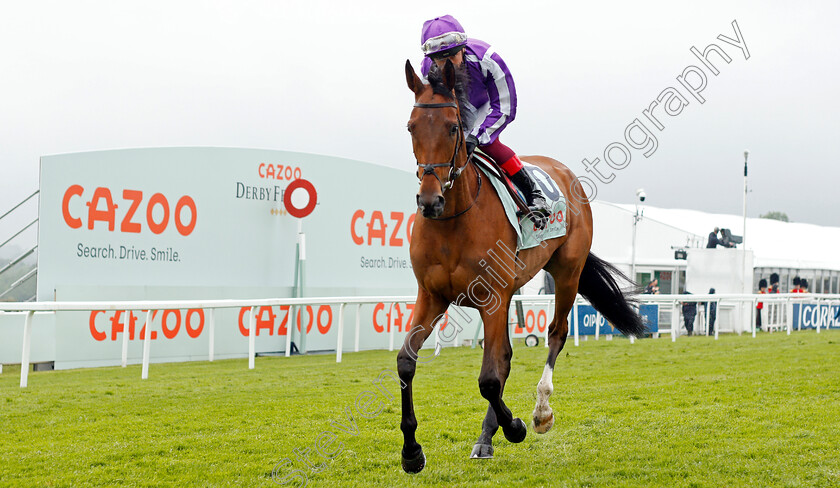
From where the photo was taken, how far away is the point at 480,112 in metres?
4.46

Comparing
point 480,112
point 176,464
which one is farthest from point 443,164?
point 176,464

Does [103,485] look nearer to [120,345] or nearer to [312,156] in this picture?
[120,345]

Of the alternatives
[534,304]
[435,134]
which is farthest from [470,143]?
[534,304]

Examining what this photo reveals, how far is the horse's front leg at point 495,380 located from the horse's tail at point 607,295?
1887 mm

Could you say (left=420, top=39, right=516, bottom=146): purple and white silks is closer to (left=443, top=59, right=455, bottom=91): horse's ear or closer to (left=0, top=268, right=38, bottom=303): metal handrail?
(left=443, top=59, right=455, bottom=91): horse's ear

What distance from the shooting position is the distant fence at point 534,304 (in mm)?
7887

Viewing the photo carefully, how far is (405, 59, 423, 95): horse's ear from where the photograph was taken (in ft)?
12.6

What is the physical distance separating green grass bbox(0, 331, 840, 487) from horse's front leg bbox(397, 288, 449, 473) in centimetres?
12

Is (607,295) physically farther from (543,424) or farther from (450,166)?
(450,166)

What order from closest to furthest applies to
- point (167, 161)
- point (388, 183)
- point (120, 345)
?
point (120, 345), point (167, 161), point (388, 183)

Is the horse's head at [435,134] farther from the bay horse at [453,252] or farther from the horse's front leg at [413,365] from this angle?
the horse's front leg at [413,365]

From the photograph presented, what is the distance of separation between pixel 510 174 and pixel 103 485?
9.39 ft

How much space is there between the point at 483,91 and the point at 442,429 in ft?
7.44

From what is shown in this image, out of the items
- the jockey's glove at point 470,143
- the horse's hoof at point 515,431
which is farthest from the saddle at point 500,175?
the horse's hoof at point 515,431
